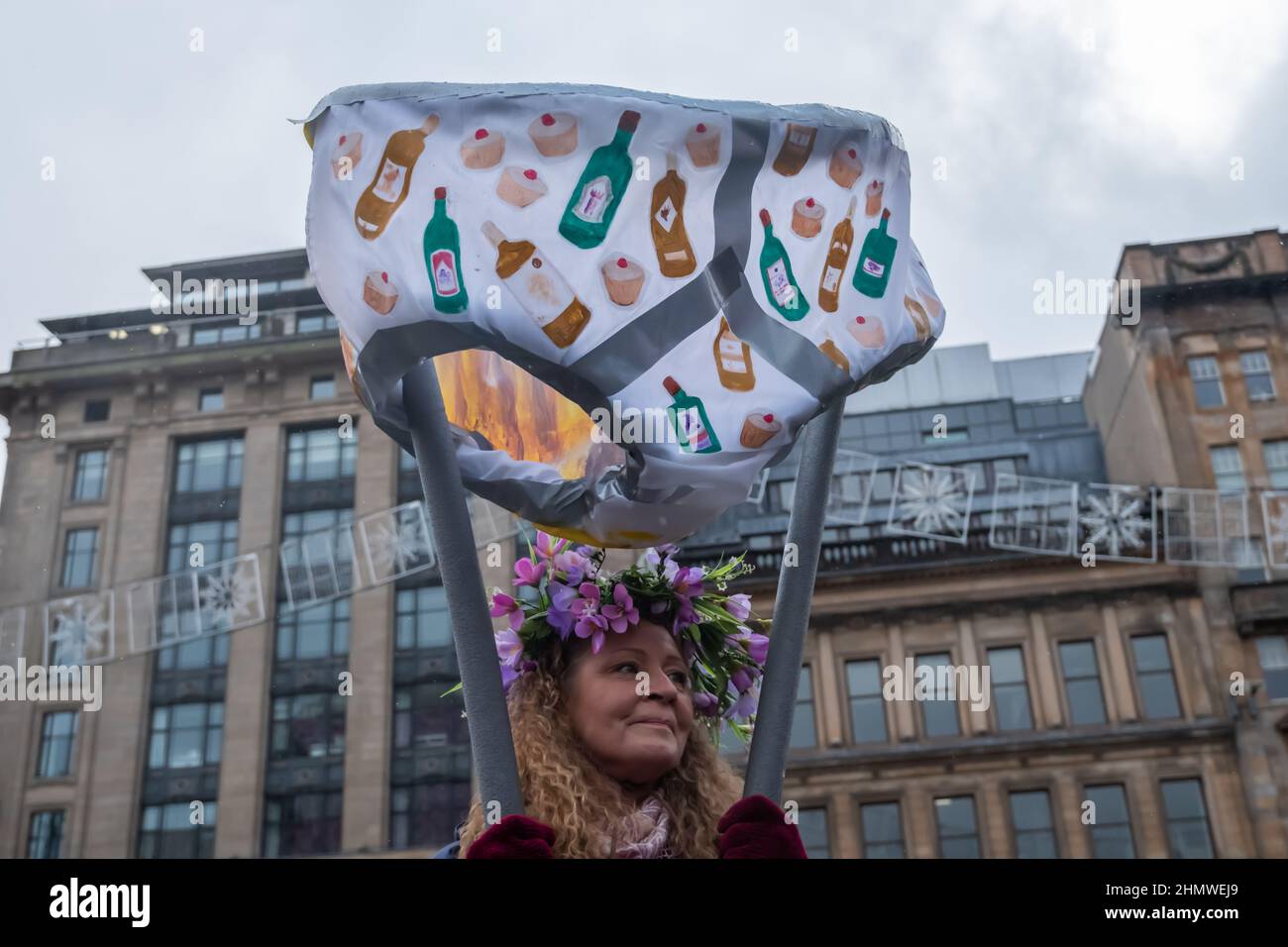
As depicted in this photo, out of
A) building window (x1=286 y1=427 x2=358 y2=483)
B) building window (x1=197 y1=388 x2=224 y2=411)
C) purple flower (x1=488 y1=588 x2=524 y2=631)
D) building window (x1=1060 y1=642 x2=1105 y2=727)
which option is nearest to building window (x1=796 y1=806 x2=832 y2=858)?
building window (x1=1060 y1=642 x2=1105 y2=727)

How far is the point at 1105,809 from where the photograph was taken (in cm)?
3100

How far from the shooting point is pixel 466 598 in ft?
13.4

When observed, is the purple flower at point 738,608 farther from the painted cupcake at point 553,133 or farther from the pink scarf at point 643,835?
the painted cupcake at point 553,133

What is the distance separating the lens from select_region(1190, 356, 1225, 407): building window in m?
35.5

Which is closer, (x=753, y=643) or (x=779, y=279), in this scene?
(x=779, y=279)

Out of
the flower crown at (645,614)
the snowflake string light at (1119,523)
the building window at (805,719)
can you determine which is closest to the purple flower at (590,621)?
the flower crown at (645,614)

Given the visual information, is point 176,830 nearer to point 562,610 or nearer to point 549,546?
point 549,546

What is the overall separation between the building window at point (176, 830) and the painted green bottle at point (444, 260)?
3685 cm

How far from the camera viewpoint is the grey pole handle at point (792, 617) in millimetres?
4301

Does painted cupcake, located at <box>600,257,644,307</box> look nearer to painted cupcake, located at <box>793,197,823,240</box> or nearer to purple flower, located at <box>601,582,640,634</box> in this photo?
painted cupcake, located at <box>793,197,823,240</box>

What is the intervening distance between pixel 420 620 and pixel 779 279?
36.9 meters

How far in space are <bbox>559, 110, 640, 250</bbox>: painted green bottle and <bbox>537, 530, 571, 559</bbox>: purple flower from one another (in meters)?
1.42

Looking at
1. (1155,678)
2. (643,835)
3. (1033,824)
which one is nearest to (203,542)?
(1033,824)
